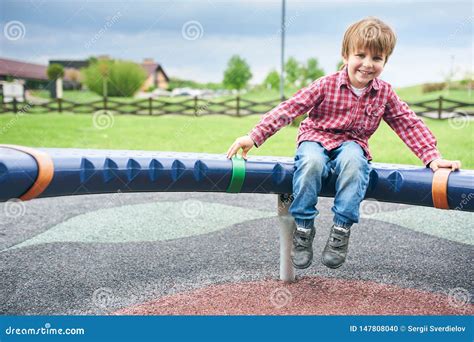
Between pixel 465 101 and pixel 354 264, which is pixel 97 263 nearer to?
pixel 354 264

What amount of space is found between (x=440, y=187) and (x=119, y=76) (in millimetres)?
18174

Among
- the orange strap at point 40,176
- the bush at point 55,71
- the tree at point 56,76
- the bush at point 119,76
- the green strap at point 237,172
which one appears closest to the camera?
the orange strap at point 40,176

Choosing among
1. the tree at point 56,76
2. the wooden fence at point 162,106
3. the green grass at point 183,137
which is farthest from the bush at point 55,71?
the green grass at point 183,137

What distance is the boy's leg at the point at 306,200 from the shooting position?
2152mm

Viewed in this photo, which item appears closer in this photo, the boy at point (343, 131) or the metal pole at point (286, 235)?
the boy at point (343, 131)

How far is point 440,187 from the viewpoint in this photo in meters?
2.28

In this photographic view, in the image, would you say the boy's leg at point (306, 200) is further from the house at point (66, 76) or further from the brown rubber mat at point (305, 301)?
the house at point (66, 76)

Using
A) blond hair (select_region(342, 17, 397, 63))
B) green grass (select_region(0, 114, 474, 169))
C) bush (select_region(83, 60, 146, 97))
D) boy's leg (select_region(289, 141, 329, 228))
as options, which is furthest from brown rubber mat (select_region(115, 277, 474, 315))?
bush (select_region(83, 60, 146, 97))

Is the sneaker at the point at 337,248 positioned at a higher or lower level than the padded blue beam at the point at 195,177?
lower

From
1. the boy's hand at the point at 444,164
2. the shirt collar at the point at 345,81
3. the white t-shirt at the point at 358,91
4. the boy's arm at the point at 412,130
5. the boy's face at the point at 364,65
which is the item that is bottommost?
the boy's hand at the point at 444,164

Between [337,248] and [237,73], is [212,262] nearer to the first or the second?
[337,248]

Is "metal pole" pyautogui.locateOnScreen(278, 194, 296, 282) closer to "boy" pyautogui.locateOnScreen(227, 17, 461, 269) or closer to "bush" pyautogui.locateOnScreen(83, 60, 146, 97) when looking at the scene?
"boy" pyautogui.locateOnScreen(227, 17, 461, 269)
